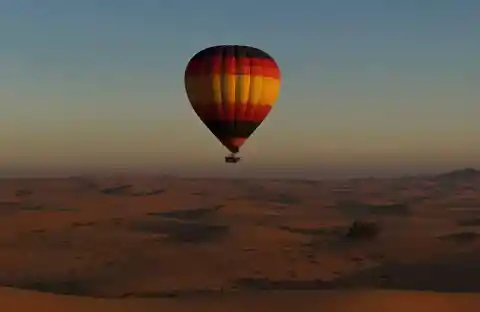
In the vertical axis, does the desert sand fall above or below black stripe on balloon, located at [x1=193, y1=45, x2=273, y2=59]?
below

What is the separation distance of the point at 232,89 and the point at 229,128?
1091 millimetres

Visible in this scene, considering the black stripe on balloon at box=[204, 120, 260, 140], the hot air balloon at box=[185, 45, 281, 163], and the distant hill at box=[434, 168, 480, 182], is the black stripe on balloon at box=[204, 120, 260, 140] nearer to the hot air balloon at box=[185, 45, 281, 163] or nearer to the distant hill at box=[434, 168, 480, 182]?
the hot air balloon at box=[185, 45, 281, 163]

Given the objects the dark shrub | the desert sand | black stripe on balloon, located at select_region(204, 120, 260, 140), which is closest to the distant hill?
the desert sand

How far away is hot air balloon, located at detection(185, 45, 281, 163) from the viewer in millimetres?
A: 17906

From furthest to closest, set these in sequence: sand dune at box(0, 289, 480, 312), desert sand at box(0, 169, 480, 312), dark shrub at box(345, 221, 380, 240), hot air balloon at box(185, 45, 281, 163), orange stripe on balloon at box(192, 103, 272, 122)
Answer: dark shrub at box(345, 221, 380, 240)
orange stripe on balloon at box(192, 103, 272, 122)
hot air balloon at box(185, 45, 281, 163)
desert sand at box(0, 169, 480, 312)
sand dune at box(0, 289, 480, 312)

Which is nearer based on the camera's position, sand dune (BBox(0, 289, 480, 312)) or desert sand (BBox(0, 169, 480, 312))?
sand dune (BBox(0, 289, 480, 312))

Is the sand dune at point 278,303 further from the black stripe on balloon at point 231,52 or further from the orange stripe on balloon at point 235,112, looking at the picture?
the black stripe on balloon at point 231,52

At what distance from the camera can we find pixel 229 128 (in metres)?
18.5

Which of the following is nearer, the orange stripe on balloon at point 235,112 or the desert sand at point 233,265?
the desert sand at point 233,265

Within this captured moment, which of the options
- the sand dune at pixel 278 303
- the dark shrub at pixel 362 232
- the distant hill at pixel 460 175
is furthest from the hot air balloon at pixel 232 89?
the distant hill at pixel 460 175

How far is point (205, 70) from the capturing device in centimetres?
1794

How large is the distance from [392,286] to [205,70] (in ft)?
32.9

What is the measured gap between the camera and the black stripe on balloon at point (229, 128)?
60.7ft

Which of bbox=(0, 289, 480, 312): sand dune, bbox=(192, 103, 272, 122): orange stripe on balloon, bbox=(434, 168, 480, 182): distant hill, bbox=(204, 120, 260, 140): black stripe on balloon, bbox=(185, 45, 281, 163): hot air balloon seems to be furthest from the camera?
bbox=(434, 168, 480, 182): distant hill
